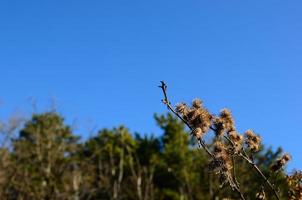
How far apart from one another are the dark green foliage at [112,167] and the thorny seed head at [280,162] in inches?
1103

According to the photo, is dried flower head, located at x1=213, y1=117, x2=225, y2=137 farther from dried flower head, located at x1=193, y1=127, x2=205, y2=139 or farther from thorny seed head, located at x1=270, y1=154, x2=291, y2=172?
thorny seed head, located at x1=270, y1=154, x2=291, y2=172

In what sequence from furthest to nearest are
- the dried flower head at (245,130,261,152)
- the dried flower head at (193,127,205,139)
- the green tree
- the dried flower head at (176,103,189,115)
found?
1. the green tree
2. the dried flower head at (245,130,261,152)
3. the dried flower head at (176,103,189,115)
4. the dried flower head at (193,127,205,139)

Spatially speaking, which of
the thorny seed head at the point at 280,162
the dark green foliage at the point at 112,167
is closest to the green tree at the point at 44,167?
the dark green foliage at the point at 112,167

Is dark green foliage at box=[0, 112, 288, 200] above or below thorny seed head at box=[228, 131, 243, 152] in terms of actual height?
above

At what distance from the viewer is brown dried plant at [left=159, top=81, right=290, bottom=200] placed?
10.6ft

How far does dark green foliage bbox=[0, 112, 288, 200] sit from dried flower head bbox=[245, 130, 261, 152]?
28106mm

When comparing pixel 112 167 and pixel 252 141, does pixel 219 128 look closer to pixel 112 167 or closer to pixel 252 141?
pixel 252 141

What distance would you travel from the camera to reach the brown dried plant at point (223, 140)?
3225mm

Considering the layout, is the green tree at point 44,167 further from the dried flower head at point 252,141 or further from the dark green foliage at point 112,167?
the dried flower head at point 252,141

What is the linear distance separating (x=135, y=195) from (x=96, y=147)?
Result: 446 cm

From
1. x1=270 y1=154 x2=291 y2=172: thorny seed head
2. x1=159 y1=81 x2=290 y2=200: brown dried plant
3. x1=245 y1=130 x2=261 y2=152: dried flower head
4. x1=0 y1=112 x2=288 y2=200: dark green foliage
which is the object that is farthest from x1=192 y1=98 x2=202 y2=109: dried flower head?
x1=0 y1=112 x2=288 y2=200: dark green foliage

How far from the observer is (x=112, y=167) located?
41.4 meters

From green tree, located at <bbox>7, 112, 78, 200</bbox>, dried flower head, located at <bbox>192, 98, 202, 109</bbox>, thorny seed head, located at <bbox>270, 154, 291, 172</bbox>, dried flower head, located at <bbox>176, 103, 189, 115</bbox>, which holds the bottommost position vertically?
thorny seed head, located at <bbox>270, 154, 291, 172</bbox>

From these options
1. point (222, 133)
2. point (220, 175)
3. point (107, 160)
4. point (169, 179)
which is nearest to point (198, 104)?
point (222, 133)
